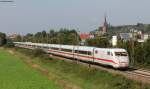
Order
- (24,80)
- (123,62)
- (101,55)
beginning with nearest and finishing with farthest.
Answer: (24,80) → (123,62) → (101,55)

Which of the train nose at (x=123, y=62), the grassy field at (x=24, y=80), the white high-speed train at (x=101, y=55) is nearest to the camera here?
the grassy field at (x=24, y=80)

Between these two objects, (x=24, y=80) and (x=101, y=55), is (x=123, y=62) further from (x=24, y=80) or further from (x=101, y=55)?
(x=24, y=80)

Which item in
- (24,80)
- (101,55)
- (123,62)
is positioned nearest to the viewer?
(24,80)

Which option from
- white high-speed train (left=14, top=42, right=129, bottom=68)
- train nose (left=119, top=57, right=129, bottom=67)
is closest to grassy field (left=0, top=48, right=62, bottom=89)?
white high-speed train (left=14, top=42, right=129, bottom=68)

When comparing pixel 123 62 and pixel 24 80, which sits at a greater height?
pixel 123 62

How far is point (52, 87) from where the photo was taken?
29125 millimetres

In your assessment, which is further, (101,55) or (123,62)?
(101,55)

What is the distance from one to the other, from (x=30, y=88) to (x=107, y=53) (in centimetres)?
1941

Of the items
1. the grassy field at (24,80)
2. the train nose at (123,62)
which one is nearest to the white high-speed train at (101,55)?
the train nose at (123,62)

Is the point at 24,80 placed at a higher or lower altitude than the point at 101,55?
lower

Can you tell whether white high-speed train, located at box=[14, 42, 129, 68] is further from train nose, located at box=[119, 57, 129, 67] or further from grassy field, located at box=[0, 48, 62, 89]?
grassy field, located at box=[0, 48, 62, 89]

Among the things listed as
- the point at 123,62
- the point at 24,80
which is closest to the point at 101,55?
the point at 123,62

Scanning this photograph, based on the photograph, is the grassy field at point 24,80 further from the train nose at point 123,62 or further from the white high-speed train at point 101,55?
the train nose at point 123,62

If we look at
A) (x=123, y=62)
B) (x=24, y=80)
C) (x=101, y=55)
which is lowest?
(x=24, y=80)
